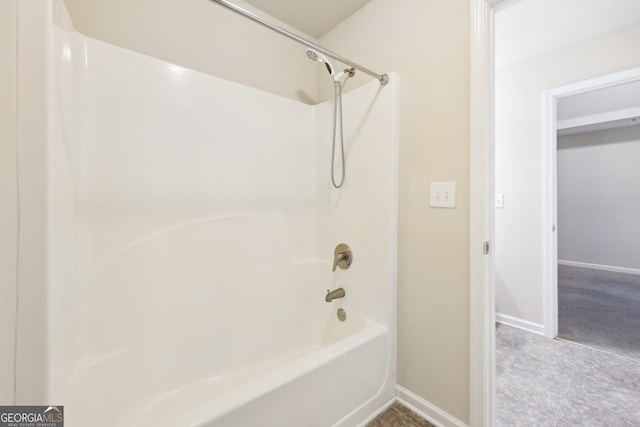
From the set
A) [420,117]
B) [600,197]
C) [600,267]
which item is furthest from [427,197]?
[600,267]

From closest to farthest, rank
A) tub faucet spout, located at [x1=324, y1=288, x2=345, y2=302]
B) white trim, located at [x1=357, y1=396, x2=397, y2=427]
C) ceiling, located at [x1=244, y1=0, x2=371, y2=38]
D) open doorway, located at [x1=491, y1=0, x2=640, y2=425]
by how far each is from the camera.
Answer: white trim, located at [x1=357, y1=396, x2=397, y2=427] → open doorway, located at [x1=491, y1=0, x2=640, y2=425] → tub faucet spout, located at [x1=324, y1=288, x2=345, y2=302] → ceiling, located at [x1=244, y1=0, x2=371, y2=38]

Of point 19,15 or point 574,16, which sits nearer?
point 19,15

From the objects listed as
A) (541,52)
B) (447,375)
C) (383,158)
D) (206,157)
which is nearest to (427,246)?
(383,158)

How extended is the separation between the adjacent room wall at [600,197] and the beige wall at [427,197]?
201 inches

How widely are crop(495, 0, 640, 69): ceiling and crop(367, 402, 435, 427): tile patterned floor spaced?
2392 mm

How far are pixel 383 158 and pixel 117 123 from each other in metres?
1.32

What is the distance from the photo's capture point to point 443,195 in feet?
4.15

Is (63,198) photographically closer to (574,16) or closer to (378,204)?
(378,204)

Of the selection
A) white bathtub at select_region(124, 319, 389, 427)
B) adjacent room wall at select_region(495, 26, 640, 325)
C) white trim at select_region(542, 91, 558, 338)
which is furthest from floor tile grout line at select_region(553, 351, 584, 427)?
white bathtub at select_region(124, 319, 389, 427)

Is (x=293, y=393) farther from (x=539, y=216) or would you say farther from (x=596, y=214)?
(x=596, y=214)

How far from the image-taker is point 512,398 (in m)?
1.45

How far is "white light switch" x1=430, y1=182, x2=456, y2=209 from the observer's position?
4.05 ft

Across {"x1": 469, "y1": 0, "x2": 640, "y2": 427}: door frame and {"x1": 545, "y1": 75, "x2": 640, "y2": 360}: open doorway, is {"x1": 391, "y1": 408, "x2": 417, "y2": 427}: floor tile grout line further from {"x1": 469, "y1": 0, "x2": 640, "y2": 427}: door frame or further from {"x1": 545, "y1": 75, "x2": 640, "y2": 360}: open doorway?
{"x1": 545, "y1": 75, "x2": 640, "y2": 360}: open doorway

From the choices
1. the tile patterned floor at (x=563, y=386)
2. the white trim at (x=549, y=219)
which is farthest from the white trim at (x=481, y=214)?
the white trim at (x=549, y=219)
